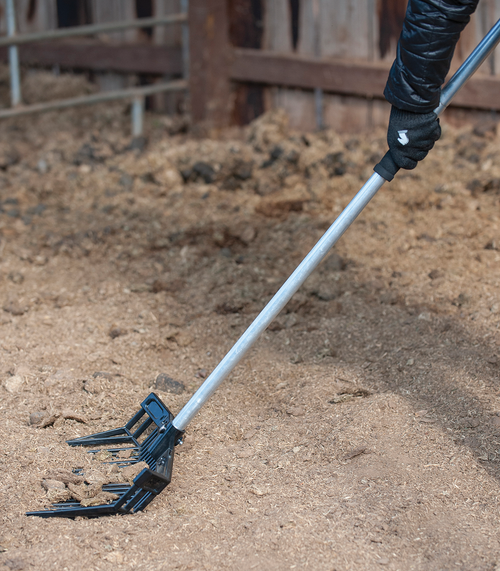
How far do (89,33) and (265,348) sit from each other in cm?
332

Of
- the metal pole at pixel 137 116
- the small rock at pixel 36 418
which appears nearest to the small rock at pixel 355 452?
the small rock at pixel 36 418

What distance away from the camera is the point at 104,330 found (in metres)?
2.74

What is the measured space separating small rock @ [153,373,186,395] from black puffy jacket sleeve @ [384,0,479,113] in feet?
4.27

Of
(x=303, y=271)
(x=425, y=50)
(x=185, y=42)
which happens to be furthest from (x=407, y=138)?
(x=185, y=42)

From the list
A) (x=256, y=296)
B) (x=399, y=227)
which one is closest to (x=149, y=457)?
(x=256, y=296)

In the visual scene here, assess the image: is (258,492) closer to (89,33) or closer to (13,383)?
(13,383)

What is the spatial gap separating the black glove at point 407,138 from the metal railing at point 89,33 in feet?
10.8

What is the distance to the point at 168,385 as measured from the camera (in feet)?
7.84

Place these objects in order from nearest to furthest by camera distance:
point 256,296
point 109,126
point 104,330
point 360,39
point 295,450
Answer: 1. point 295,450
2. point 104,330
3. point 256,296
4. point 360,39
5. point 109,126

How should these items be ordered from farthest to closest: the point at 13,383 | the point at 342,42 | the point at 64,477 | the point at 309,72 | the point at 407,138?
1. the point at 309,72
2. the point at 342,42
3. the point at 13,383
4. the point at 64,477
5. the point at 407,138

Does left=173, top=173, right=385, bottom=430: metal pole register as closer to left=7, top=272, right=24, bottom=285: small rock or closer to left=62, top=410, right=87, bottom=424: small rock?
left=62, top=410, right=87, bottom=424: small rock

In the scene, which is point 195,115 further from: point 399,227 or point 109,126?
point 399,227

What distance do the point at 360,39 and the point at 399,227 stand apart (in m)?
1.61

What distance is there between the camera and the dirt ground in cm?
173
